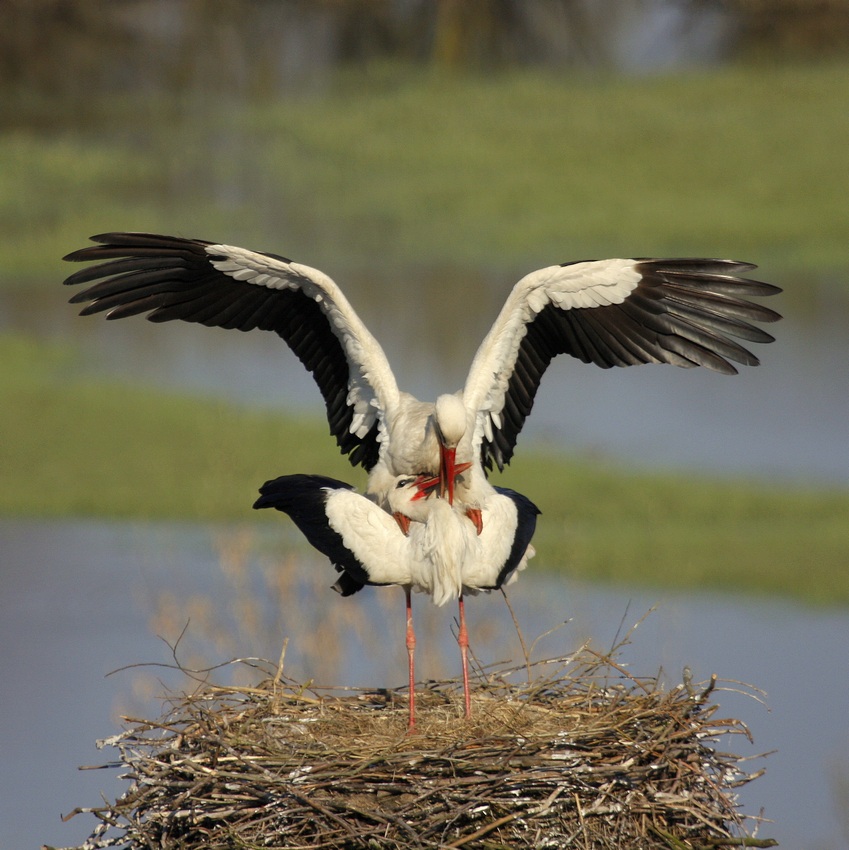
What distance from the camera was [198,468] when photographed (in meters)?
14.9

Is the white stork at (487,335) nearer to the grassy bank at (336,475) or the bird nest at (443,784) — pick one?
the bird nest at (443,784)

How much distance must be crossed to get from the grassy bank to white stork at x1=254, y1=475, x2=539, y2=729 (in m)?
4.90

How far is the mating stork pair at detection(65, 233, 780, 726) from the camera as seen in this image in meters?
7.14

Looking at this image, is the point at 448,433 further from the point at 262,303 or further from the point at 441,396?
the point at 262,303

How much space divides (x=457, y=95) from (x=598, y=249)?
15.3 ft

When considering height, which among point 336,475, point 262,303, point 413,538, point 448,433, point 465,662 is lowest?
point 465,662

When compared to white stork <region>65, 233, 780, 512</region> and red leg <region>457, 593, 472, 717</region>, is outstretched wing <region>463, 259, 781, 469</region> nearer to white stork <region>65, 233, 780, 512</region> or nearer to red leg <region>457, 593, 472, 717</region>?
white stork <region>65, 233, 780, 512</region>

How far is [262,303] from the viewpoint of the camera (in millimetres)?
8156

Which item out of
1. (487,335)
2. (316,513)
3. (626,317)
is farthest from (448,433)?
(626,317)

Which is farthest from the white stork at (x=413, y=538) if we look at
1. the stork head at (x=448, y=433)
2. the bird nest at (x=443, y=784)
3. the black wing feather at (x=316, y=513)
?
the bird nest at (x=443, y=784)

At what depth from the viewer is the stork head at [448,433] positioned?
7.11m

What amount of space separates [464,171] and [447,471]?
19.2m

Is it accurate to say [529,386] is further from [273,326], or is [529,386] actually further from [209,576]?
[209,576]

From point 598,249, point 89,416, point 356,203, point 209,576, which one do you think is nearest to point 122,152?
point 356,203
